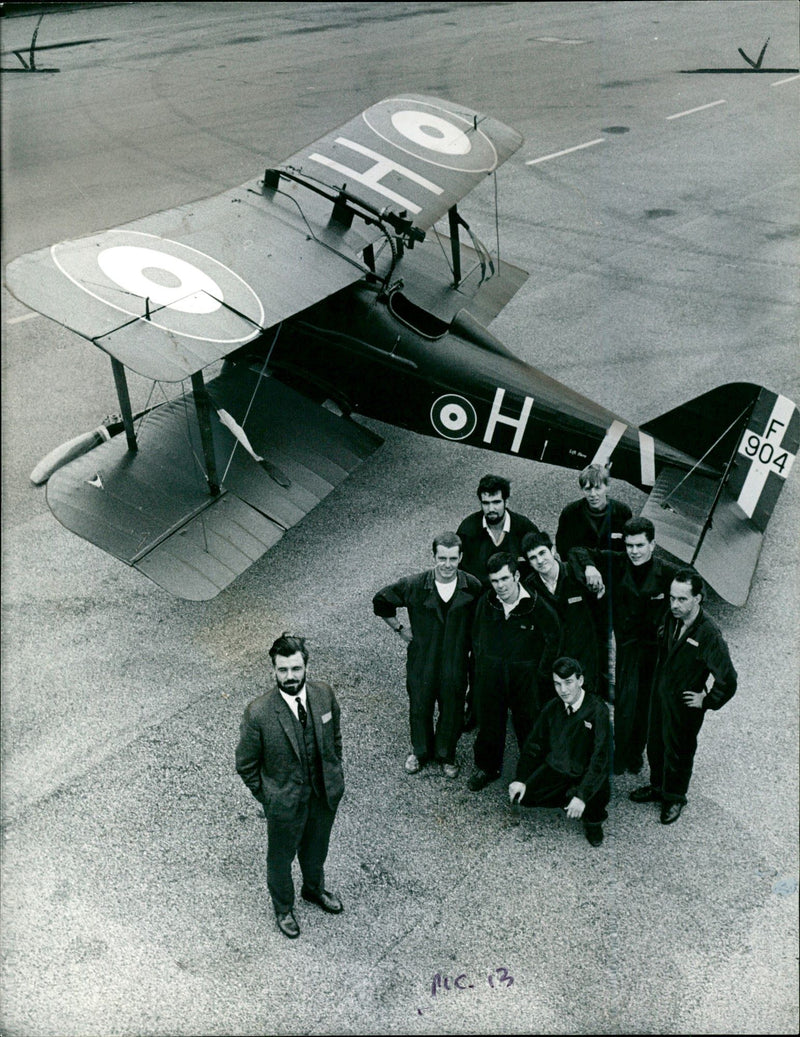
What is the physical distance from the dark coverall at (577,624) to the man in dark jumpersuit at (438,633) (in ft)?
1.43

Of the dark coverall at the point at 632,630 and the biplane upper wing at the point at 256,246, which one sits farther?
the biplane upper wing at the point at 256,246

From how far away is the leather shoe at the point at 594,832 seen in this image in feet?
17.1

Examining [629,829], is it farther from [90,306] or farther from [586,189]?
[586,189]

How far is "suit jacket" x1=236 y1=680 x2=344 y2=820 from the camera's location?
4.36 metres

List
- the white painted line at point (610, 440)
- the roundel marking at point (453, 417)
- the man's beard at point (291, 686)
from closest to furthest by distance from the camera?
the man's beard at point (291, 686) → the white painted line at point (610, 440) → the roundel marking at point (453, 417)

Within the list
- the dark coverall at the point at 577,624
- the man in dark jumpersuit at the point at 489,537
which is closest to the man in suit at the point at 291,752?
the dark coverall at the point at 577,624

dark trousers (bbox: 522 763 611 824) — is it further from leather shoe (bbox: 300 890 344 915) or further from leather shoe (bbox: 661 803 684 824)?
leather shoe (bbox: 300 890 344 915)

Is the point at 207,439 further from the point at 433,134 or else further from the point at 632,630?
the point at 433,134

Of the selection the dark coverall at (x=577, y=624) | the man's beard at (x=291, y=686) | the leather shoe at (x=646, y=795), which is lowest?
the leather shoe at (x=646, y=795)

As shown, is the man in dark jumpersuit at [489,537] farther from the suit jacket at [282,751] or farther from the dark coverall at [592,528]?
the suit jacket at [282,751]

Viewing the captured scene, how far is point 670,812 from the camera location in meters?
5.38

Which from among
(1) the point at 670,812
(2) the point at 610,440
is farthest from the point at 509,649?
(2) the point at 610,440

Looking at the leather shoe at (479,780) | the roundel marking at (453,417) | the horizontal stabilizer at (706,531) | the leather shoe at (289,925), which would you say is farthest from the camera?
the roundel marking at (453,417)

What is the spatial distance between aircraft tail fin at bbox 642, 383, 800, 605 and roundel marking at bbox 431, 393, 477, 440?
156 cm
